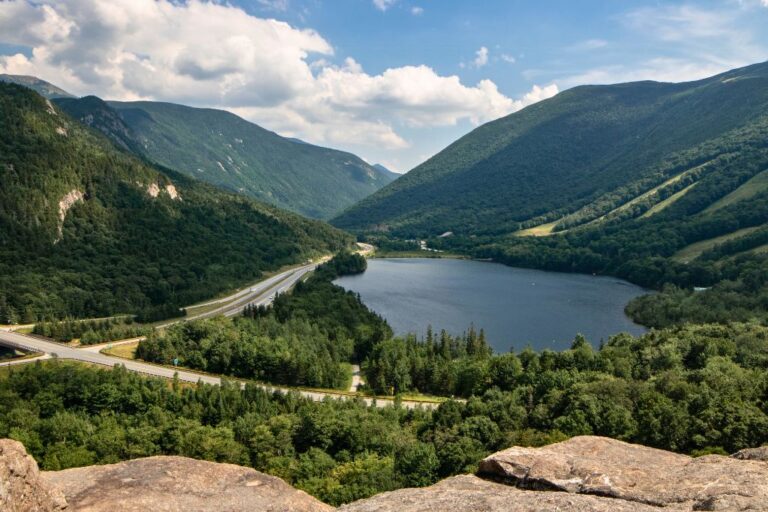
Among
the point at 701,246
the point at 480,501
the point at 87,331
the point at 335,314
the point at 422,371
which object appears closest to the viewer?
the point at 480,501

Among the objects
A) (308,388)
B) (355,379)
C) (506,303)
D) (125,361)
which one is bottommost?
(355,379)

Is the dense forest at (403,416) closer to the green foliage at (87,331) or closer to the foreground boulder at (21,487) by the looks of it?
the green foliage at (87,331)

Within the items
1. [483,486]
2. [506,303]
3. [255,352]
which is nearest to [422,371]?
[255,352]

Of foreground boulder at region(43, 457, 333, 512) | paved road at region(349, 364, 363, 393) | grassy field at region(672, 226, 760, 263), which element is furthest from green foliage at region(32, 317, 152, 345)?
grassy field at region(672, 226, 760, 263)

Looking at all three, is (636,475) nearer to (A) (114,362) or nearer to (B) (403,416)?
(B) (403,416)

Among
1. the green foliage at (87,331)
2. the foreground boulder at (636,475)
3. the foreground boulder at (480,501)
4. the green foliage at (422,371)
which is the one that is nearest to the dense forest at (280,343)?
the green foliage at (422,371)

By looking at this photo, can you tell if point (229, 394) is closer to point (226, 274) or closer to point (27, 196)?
point (226, 274)

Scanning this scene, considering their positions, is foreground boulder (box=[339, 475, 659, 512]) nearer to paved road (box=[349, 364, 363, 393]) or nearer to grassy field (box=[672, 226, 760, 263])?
paved road (box=[349, 364, 363, 393])
